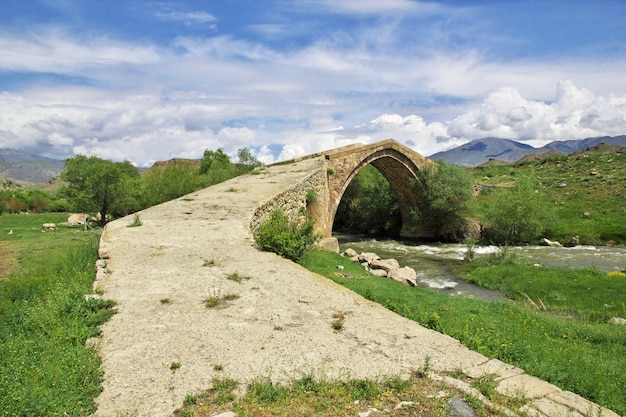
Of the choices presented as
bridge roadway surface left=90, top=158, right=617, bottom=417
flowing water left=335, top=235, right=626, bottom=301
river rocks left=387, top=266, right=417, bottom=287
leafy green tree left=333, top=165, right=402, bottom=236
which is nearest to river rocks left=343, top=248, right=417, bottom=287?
river rocks left=387, top=266, right=417, bottom=287

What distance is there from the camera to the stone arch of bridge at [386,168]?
811 inches

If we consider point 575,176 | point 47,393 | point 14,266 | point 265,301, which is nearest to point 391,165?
point 575,176

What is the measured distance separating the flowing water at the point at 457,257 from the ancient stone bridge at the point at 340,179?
369 centimetres

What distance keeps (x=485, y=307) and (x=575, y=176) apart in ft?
102

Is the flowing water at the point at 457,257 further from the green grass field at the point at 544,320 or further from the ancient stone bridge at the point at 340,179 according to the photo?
the ancient stone bridge at the point at 340,179

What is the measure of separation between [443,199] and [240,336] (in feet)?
74.0

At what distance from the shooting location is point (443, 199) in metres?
25.1

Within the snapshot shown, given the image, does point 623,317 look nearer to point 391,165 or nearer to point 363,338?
point 363,338

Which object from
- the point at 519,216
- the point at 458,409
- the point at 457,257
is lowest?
the point at 457,257

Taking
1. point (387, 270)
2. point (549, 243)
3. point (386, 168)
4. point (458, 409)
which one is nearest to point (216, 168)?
point (386, 168)

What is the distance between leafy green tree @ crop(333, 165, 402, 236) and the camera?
30.2 m

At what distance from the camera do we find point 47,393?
303 centimetres

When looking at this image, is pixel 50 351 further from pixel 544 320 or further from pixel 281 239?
pixel 544 320

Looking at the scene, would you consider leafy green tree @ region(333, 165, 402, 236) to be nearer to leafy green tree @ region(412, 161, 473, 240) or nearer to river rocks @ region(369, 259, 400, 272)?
leafy green tree @ region(412, 161, 473, 240)
